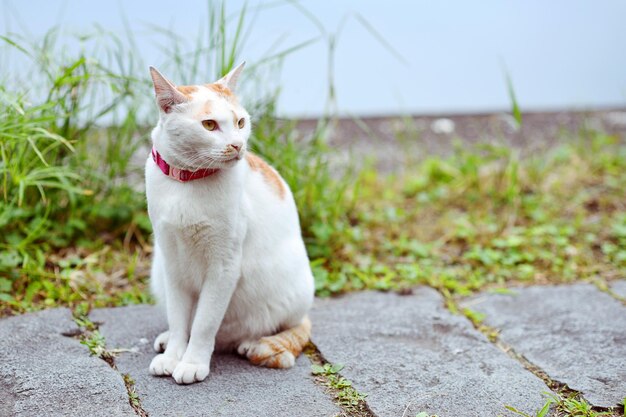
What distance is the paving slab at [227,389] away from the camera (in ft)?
5.74

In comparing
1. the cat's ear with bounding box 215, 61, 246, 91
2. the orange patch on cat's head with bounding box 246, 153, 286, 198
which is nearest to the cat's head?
the cat's ear with bounding box 215, 61, 246, 91

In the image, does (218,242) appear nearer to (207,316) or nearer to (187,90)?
(207,316)

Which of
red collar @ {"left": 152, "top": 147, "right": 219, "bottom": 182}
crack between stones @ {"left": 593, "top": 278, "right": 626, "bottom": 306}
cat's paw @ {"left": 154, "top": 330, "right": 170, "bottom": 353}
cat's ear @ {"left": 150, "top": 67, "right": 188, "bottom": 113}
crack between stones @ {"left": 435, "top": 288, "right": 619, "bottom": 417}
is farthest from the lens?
crack between stones @ {"left": 593, "top": 278, "right": 626, "bottom": 306}

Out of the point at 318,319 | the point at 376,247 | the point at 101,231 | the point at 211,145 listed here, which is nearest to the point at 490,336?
the point at 318,319

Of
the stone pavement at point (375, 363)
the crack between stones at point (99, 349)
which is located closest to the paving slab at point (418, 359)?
the stone pavement at point (375, 363)

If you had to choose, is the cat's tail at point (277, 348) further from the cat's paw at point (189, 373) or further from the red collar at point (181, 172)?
the red collar at point (181, 172)

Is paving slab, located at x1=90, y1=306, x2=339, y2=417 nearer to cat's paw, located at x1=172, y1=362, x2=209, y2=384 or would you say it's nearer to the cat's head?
cat's paw, located at x1=172, y1=362, x2=209, y2=384

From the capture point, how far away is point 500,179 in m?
3.51

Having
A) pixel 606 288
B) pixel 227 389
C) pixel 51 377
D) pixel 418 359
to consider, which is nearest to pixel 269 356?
pixel 227 389

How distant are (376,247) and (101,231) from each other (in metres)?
1.15

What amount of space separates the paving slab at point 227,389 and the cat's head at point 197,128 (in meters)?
0.58

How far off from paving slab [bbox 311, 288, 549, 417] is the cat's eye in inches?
30.8

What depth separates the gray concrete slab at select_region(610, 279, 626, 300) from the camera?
2.62 metres

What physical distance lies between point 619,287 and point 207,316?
1.66 m
